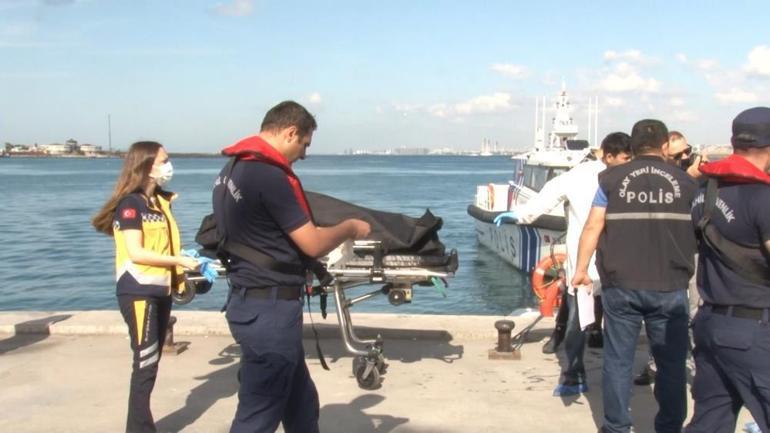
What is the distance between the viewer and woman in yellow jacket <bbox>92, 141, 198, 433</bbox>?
455cm

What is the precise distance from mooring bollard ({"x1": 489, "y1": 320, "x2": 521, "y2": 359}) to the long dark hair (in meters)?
3.10

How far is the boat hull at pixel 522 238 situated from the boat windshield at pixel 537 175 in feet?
3.76

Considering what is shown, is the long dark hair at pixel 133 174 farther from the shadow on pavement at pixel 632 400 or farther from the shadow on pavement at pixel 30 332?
the shadow on pavement at pixel 632 400

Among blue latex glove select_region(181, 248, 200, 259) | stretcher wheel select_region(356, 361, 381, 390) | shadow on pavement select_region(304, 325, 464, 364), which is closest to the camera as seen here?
blue latex glove select_region(181, 248, 200, 259)

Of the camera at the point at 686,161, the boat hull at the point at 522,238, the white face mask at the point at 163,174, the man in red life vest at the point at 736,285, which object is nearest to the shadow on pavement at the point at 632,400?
the man in red life vest at the point at 736,285

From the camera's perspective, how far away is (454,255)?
597 centimetres

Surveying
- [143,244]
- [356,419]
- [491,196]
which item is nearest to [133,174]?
[143,244]

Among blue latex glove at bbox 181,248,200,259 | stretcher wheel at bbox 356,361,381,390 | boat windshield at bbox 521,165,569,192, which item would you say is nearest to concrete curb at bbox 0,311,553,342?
stretcher wheel at bbox 356,361,381,390

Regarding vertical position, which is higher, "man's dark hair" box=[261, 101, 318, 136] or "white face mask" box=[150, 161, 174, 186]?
"man's dark hair" box=[261, 101, 318, 136]

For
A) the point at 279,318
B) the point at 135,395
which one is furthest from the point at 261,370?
the point at 135,395

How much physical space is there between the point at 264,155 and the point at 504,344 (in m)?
3.70

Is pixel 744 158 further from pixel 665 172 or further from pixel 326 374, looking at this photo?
pixel 326 374

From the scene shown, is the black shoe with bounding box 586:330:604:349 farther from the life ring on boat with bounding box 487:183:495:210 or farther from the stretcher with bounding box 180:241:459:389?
the life ring on boat with bounding box 487:183:495:210

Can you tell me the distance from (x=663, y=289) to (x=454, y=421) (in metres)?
1.57
